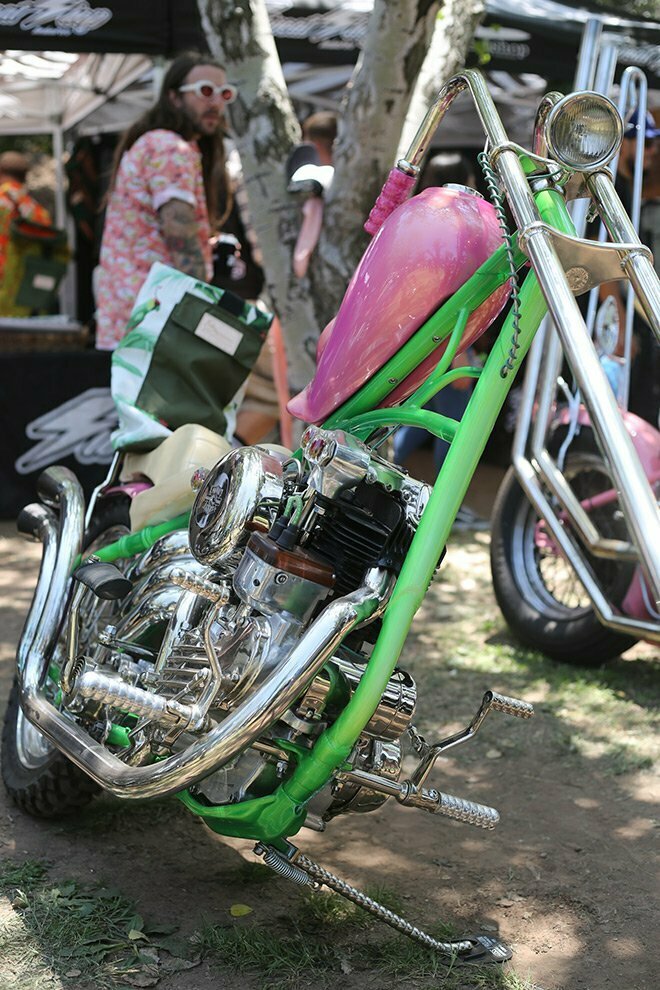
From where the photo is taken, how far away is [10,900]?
2.49 m

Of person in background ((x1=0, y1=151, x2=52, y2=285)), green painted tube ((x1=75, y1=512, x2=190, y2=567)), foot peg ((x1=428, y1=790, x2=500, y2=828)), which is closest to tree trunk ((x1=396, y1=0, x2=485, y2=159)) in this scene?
green painted tube ((x1=75, y1=512, x2=190, y2=567))

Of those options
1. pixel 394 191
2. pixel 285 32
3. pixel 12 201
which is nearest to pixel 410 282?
pixel 394 191

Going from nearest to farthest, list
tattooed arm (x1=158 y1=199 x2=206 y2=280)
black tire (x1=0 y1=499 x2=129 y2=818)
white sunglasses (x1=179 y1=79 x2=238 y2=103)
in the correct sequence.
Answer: black tire (x1=0 y1=499 x2=129 y2=818) → white sunglasses (x1=179 y1=79 x2=238 y2=103) → tattooed arm (x1=158 y1=199 x2=206 y2=280)

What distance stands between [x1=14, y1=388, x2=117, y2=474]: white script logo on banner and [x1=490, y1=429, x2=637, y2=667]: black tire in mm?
2560

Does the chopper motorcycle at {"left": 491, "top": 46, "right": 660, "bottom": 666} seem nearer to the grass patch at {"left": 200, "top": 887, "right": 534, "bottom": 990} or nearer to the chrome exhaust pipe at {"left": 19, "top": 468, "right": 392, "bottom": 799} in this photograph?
the grass patch at {"left": 200, "top": 887, "right": 534, "bottom": 990}

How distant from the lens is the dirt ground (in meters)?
2.47

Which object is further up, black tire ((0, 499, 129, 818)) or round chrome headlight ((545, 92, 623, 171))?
round chrome headlight ((545, 92, 623, 171))

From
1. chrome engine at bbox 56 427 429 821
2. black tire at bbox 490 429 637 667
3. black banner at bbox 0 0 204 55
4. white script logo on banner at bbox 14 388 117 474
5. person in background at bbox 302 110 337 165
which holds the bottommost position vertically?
white script logo on banner at bbox 14 388 117 474

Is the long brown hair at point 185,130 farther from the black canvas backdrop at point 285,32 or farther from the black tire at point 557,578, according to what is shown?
the black tire at point 557,578

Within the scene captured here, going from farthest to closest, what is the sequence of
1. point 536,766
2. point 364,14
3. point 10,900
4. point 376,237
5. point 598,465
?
1. point 364,14
2. point 598,465
3. point 536,766
4. point 10,900
5. point 376,237

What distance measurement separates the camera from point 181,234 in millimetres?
4832

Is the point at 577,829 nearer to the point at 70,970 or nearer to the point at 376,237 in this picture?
the point at 70,970

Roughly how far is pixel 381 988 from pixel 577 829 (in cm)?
103

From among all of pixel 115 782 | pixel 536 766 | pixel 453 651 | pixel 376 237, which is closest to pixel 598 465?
pixel 453 651
